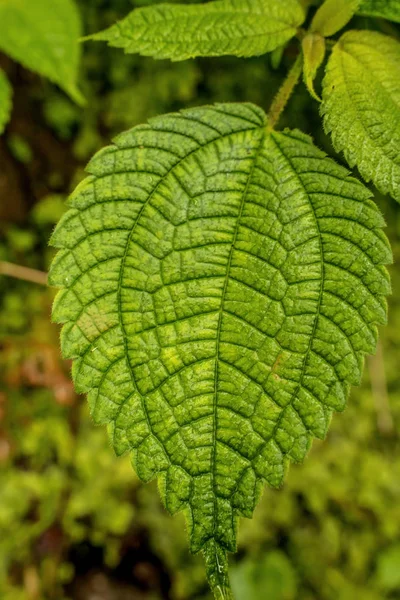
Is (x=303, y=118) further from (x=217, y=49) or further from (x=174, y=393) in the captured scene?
(x=174, y=393)

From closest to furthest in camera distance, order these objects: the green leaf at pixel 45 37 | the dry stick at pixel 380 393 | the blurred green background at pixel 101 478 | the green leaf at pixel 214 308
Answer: the green leaf at pixel 214 308 → the green leaf at pixel 45 37 → the blurred green background at pixel 101 478 → the dry stick at pixel 380 393

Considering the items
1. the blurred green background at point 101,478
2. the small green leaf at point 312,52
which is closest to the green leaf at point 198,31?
the small green leaf at point 312,52

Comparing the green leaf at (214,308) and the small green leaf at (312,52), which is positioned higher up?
the small green leaf at (312,52)

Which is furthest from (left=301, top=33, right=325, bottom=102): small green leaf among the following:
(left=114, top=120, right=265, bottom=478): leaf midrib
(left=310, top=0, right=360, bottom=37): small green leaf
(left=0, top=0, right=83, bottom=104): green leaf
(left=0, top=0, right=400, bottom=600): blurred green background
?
(left=0, top=0, right=400, bottom=600): blurred green background

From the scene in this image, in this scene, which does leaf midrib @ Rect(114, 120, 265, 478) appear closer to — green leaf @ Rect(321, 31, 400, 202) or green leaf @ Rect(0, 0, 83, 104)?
green leaf @ Rect(321, 31, 400, 202)

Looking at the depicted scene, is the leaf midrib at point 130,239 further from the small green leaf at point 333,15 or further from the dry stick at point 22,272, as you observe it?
the dry stick at point 22,272

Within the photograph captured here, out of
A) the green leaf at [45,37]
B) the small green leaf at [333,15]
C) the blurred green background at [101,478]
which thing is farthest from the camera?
the blurred green background at [101,478]
